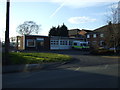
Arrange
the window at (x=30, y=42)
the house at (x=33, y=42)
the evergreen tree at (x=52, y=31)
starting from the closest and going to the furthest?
the house at (x=33, y=42), the window at (x=30, y=42), the evergreen tree at (x=52, y=31)

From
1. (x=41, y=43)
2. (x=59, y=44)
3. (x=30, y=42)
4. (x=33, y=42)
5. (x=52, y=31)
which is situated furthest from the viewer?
(x=52, y=31)

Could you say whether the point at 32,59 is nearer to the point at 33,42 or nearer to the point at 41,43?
the point at 33,42

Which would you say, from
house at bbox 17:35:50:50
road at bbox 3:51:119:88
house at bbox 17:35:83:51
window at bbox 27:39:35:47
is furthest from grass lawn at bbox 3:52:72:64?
house at bbox 17:35:83:51

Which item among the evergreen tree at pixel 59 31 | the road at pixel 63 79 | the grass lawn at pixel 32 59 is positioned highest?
the evergreen tree at pixel 59 31

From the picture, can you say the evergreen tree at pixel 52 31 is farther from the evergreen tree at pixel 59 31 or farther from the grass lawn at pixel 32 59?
the grass lawn at pixel 32 59

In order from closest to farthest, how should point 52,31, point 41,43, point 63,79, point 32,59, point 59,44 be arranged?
point 63,79 → point 32,59 → point 41,43 → point 59,44 → point 52,31

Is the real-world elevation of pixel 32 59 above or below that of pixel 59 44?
below

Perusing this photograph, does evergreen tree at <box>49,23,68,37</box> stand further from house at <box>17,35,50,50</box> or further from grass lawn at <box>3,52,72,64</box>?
grass lawn at <box>3,52,72,64</box>

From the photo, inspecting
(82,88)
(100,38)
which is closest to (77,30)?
(100,38)

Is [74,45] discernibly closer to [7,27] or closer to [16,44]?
[16,44]

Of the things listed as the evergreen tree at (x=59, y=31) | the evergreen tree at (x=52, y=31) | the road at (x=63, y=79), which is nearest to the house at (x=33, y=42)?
the evergreen tree at (x=59, y=31)

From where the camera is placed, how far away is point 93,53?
101 ft

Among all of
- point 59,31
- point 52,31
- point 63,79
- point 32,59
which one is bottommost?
point 63,79

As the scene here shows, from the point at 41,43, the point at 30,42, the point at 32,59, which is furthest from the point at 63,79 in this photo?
the point at 41,43
